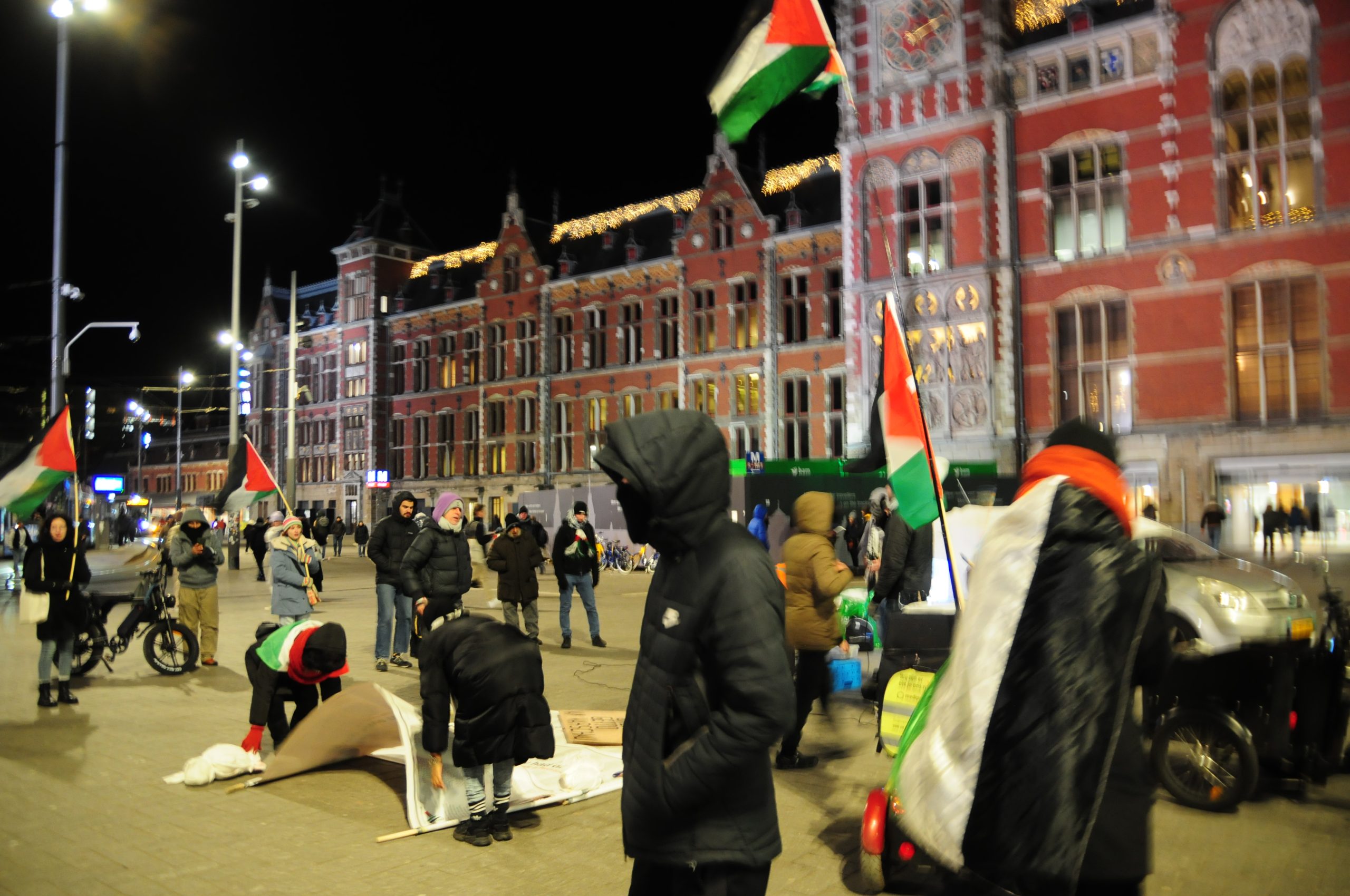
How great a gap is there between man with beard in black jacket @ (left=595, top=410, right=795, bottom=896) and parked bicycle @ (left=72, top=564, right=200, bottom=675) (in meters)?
9.56

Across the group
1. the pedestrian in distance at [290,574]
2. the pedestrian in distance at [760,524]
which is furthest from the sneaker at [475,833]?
the pedestrian in distance at [760,524]

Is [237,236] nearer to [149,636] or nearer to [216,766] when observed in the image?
[149,636]

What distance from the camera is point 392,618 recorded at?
11.0 metres

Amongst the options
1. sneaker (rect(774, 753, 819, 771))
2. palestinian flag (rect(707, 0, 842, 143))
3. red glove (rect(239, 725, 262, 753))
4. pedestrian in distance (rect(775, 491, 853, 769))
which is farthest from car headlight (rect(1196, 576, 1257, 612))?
red glove (rect(239, 725, 262, 753))

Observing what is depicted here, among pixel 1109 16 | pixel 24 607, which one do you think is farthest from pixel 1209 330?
pixel 24 607

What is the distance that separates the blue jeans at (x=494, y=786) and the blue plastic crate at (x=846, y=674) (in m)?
3.82

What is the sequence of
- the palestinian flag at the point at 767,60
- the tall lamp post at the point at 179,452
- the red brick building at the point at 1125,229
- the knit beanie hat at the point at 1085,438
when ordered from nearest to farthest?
1. the knit beanie hat at the point at 1085,438
2. the palestinian flag at the point at 767,60
3. the red brick building at the point at 1125,229
4. the tall lamp post at the point at 179,452

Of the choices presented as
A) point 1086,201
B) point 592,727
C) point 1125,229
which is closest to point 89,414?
point 1086,201

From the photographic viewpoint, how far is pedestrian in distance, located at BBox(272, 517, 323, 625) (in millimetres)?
9633

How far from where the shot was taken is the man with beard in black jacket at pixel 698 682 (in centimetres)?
236

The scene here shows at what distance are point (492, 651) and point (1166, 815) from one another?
378 centimetres

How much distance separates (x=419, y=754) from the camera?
5.93 metres

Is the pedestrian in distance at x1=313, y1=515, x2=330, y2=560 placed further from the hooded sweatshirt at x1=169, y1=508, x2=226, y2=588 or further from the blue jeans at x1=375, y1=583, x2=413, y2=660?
the blue jeans at x1=375, y1=583, x2=413, y2=660

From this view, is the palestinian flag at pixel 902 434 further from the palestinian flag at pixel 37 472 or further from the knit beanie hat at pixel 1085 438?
the palestinian flag at pixel 37 472
